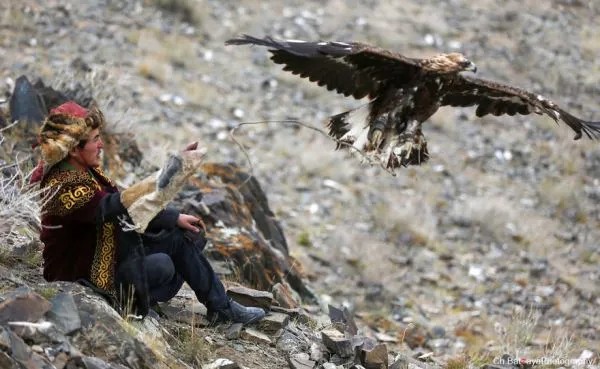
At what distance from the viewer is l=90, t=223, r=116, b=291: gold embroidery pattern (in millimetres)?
4102

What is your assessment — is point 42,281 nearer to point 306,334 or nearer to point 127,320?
point 127,320

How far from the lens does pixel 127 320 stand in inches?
159

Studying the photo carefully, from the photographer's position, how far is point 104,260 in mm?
4125

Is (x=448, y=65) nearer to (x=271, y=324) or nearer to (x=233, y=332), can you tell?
(x=271, y=324)

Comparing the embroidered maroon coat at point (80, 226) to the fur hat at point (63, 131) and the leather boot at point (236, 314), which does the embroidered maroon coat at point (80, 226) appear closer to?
the fur hat at point (63, 131)

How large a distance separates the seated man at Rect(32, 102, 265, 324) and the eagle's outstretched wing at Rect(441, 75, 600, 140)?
274cm

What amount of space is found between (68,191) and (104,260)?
380 millimetres

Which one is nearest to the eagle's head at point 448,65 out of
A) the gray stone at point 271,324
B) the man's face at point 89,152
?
the gray stone at point 271,324

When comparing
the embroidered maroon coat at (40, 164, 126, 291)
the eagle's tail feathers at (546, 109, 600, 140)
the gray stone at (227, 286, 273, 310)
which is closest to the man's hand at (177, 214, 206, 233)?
the embroidered maroon coat at (40, 164, 126, 291)

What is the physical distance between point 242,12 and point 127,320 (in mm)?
11807

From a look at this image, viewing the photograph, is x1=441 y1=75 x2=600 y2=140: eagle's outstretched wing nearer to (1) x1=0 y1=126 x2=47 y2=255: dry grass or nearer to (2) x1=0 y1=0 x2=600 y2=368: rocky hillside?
(2) x1=0 y1=0 x2=600 y2=368: rocky hillside

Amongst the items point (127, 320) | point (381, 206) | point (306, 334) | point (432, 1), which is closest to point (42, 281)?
point (127, 320)

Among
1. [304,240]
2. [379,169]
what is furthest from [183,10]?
[304,240]

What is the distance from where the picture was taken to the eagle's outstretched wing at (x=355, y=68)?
561 cm
